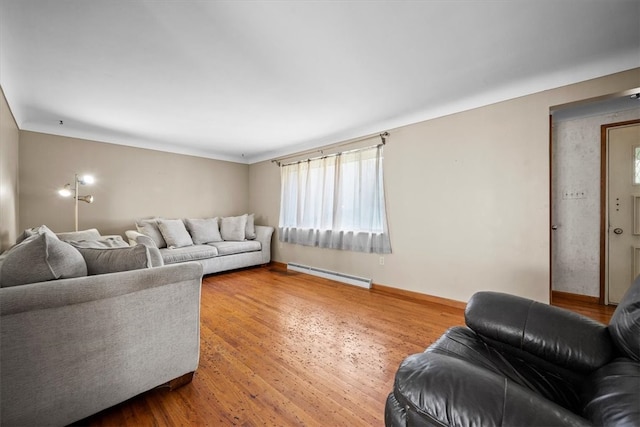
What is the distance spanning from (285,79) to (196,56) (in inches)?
29.6

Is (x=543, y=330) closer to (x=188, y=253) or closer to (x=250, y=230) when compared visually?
(x=188, y=253)

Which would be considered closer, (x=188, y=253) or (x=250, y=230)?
(x=188, y=253)

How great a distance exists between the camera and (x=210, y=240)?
4.66 m

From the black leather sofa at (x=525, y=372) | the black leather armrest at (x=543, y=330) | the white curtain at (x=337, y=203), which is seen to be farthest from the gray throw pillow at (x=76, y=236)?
the black leather armrest at (x=543, y=330)

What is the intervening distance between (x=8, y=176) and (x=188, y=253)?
2.04 m

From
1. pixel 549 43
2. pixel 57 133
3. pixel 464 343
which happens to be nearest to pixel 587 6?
pixel 549 43

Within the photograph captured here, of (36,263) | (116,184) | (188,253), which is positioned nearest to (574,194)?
(36,263)

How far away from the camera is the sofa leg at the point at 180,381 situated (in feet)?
5.15

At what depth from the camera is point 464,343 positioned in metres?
1.24

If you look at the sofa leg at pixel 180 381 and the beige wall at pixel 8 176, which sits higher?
the beige wall at pixel 8 176

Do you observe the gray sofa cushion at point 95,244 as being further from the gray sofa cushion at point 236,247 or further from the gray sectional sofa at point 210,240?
the gray sofa cushion at point 236,247

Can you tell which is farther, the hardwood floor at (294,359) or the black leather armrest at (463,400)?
the hardwood floor at (294,359)

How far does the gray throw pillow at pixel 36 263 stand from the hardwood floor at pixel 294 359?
0.80 metres

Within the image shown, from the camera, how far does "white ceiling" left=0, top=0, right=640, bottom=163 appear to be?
158 centimetres
